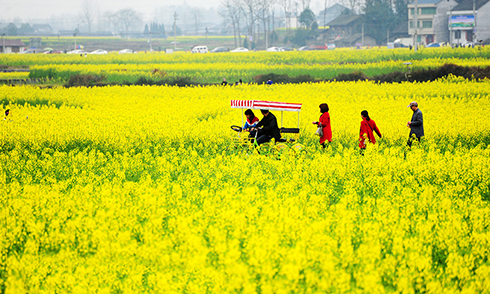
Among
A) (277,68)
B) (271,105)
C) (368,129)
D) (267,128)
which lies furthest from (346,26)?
(267,128)

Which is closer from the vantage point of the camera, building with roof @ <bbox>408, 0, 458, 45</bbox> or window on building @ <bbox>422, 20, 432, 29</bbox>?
building with roof @ <bbox>408, 0, 458, 45</bbox>

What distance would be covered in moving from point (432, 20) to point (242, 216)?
92935 mm

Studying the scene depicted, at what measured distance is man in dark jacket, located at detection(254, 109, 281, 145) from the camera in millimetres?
13336

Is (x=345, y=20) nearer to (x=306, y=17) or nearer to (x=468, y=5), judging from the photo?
(x=306, y=17)

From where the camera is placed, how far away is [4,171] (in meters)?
12.1

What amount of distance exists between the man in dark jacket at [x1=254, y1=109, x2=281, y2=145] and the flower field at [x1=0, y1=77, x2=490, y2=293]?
0.61 meters

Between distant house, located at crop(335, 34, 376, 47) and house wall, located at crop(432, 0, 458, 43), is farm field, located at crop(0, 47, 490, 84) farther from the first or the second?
distant house, located at crop(335, 34, 376, 47)

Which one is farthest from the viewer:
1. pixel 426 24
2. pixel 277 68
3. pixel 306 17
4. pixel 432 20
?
pixel 306 17

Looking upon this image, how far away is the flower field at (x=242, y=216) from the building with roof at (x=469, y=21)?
2847 inches

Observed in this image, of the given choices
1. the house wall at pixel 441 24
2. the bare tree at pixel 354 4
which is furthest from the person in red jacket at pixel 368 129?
the bare tree at pixel 354 4

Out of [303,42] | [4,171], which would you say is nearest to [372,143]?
[4,171]

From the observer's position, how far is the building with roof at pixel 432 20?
9081 cm

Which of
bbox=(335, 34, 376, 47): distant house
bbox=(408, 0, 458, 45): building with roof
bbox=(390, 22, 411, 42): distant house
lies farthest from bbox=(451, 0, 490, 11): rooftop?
bbox=(335, 34, 376, 47): distant house

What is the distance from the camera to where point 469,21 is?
82.6 meters
